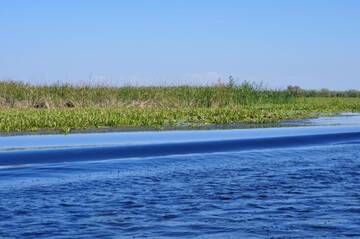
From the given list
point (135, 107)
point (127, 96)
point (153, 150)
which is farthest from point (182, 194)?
point (127, 96)

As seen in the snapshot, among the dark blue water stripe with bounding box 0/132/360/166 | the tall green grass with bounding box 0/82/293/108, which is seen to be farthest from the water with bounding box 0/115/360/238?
the tall green grass with bounding box 0/82/293/108

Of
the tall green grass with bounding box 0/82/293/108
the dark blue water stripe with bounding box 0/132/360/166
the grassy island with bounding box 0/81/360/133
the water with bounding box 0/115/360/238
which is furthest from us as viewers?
the tall green grass with bounding box 0/82/293/108

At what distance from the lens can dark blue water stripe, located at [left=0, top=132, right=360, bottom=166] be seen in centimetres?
1798

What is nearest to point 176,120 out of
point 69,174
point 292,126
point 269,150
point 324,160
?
point 292,126

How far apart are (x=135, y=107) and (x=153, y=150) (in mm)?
21752

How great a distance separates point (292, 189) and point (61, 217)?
4.57 meters

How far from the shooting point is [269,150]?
70.7 ft

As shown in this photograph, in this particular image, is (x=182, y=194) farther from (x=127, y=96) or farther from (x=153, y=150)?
(x=127, y=96)

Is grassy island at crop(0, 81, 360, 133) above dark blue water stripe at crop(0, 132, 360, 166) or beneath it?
above

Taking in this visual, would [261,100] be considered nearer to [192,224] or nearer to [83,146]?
[83,146]

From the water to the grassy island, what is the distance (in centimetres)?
764

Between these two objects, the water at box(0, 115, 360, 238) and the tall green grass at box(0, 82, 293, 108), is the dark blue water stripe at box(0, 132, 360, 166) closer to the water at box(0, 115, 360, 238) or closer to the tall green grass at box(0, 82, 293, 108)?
the water at box(0, 115, 360, 238)

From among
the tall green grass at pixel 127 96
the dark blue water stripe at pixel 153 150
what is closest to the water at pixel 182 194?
the dark blue water stripe at pixel 153 150

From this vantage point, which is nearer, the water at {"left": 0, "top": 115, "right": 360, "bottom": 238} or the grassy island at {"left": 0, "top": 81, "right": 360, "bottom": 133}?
the water at {"left": 0, "top": 115, "right": 360, "bottom": 238}
